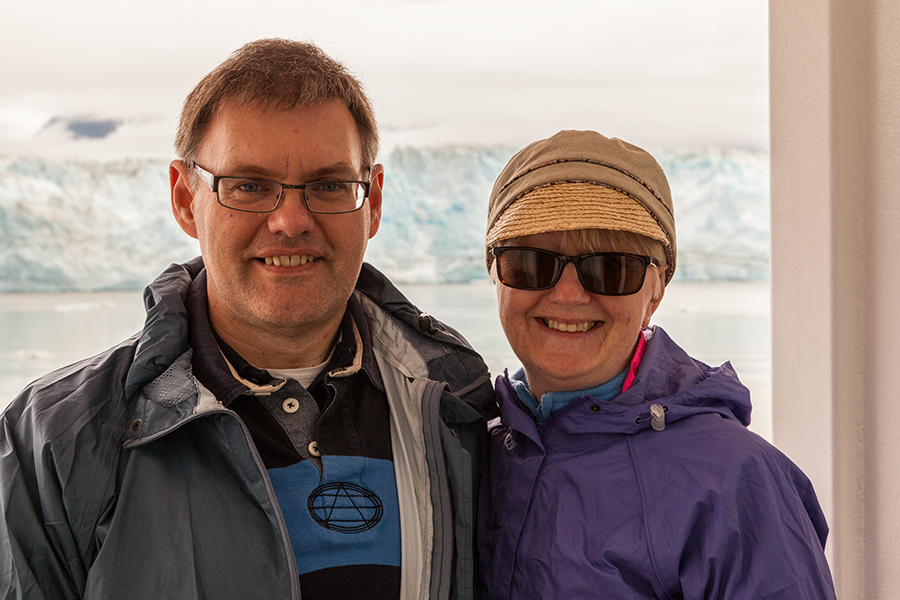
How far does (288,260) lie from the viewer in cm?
121

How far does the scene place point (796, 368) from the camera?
1.62 m

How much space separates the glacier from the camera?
278 centimetres

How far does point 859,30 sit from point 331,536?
1.45 meters

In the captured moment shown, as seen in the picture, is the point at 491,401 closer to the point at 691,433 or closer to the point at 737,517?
the point at 691,433

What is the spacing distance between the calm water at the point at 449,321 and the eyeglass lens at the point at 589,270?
1353 mm

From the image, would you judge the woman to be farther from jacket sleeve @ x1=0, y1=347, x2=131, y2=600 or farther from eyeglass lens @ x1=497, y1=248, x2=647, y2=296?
jacket sleeve @ x1=0, y1=347, x2=131, y2=600

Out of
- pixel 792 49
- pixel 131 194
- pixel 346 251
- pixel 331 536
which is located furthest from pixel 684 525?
pixel 131 194

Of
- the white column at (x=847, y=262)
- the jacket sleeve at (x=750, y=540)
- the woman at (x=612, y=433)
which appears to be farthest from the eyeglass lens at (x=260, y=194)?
the white column at (x=847, y=262)

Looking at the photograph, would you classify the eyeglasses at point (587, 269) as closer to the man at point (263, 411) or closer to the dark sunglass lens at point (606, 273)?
the dark sunglass lens at point (606, 273)

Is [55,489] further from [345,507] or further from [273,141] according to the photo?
[273,141]

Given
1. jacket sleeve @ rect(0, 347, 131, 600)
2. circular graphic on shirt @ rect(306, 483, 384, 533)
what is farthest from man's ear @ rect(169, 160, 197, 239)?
circular graphic on shirt @ rect(306, 483, 384, 533)

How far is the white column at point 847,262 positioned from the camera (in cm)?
146

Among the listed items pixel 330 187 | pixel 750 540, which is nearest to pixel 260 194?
pixel 330 187

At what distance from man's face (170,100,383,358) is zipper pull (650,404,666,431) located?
0.55 meters
